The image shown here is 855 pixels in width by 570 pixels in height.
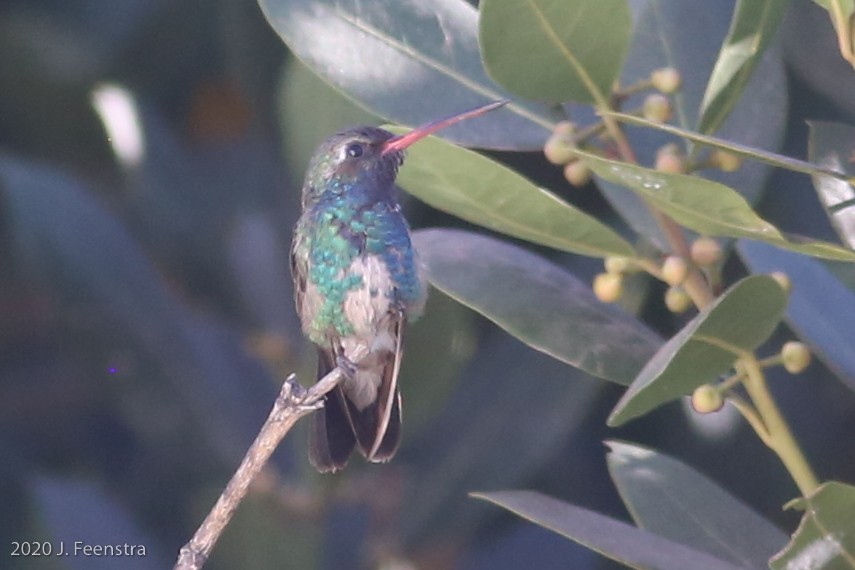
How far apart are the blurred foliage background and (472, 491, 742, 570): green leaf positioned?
29.5 inches

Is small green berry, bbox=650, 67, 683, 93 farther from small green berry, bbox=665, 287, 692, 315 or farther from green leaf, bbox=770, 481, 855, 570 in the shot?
green leaf, bbox=770, 481, 855, 570

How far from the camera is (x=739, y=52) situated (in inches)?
56.4

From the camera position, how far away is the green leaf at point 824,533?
1.30 metres

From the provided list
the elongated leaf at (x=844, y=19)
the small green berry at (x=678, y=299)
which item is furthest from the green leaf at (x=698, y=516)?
the elongated leaf at (x=844, y=19)

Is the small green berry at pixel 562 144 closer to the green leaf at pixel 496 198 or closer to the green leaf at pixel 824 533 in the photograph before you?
the green leaf at pixel 496 198

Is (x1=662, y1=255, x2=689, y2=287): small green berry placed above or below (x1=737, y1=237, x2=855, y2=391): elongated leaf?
above

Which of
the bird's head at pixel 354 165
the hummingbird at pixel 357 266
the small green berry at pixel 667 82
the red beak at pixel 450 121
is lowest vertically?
the hummingbird at pixel 357 266

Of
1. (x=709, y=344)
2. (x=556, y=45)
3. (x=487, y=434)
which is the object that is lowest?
(x=487, y=434)

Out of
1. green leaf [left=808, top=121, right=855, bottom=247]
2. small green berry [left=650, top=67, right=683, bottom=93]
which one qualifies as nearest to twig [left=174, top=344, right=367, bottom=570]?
small green berry [left=650, top=67, right=683, bottom=93]

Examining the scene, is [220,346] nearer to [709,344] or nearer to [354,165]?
[354,165]

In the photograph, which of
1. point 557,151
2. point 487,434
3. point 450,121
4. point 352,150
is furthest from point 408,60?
point 487,434

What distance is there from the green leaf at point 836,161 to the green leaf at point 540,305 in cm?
26

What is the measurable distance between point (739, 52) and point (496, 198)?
→ 0.97 feet

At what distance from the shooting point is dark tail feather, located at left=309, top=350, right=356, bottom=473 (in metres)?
2.01
